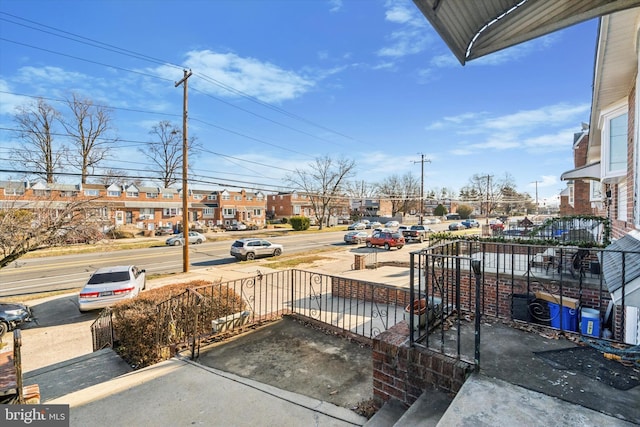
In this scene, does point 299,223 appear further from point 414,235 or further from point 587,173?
point 587,173

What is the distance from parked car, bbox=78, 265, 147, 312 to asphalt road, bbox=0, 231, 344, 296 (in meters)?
5.61

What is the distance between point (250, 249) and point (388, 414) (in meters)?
20.5

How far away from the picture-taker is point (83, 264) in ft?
72.9

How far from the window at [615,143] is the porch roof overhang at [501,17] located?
15.7 ft

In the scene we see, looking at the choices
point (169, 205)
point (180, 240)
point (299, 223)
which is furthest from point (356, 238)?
point (169, 205)

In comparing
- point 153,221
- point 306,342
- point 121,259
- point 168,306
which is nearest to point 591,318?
point 306,342

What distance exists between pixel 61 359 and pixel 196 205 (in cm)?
4824

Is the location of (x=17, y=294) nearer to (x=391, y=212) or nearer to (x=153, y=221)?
(x=153, y=221)

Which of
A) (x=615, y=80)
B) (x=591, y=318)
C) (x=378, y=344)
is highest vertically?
(x=615, y=80)

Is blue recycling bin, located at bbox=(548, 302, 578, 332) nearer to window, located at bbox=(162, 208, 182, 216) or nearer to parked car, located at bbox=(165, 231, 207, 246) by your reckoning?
parked car, located at bbox=(165, 231, 207, 246)

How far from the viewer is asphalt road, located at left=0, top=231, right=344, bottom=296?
16500 millimetres

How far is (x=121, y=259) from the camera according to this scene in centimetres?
2350

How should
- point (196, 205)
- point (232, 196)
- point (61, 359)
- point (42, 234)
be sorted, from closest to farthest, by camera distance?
1. point (61, 359)
2. point (42, 234)
3. point (196, 205)
4. point (232, 196)

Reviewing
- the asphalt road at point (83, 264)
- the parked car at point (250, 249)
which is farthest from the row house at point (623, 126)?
the parked car at point (250, 249)
